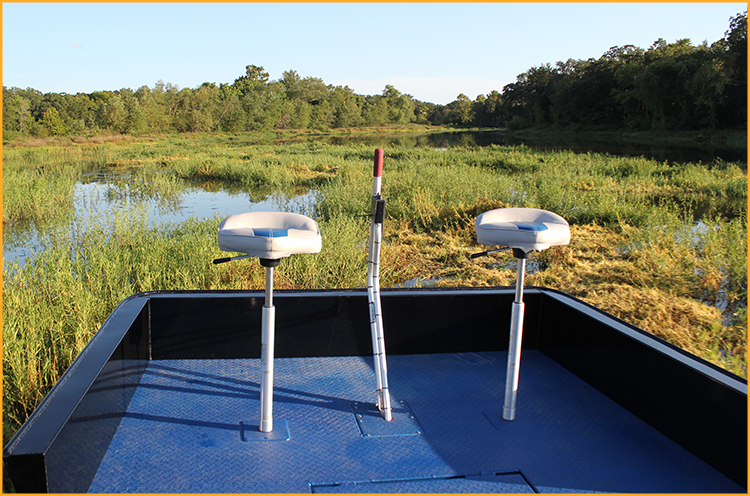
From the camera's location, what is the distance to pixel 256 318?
6.55ft

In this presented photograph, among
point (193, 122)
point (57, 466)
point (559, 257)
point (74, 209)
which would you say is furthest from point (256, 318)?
point (193, 122)

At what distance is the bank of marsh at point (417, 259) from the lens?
2992mm

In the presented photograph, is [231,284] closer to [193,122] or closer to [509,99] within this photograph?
[193,122]

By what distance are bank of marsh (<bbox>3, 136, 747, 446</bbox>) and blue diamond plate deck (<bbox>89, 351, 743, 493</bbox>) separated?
1133 mm

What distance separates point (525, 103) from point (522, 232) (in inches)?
2383

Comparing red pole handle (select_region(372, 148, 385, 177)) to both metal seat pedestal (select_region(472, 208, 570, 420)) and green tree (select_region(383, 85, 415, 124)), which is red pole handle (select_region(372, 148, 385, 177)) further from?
green tree (select_region(383, 85, 415, 124))

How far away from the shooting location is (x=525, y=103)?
2285 inches

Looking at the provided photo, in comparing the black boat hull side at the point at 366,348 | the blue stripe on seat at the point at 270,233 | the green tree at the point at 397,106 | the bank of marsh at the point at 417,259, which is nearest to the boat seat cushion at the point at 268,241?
the blue stripe on seat at the point at 270,233

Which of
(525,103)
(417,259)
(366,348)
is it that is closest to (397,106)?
(525,103)

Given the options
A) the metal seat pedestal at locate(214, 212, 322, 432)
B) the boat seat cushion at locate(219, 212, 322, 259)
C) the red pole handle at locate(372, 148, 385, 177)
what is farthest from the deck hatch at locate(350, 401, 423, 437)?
the red pole handle at locate(372, 148, 385, 177)

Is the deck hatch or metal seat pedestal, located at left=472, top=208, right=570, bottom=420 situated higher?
metal seat pedestal, located at left=472, top=208, right=570, bottom=420

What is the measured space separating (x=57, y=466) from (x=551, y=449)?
1.23 meters

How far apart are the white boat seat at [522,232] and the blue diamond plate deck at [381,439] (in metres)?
0.57

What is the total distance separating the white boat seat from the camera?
1.55m
